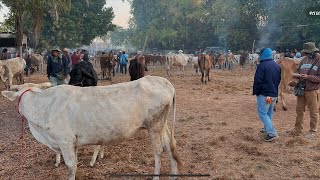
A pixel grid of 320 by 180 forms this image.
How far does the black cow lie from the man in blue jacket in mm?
3402

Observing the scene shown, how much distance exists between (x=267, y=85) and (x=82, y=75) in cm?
376

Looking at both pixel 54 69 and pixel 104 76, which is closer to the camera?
pixel 54 69

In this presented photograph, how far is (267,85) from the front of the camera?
21.5 feet

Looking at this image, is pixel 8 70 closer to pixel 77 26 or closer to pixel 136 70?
pixel 136 70

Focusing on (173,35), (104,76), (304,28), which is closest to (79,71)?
(104,76)

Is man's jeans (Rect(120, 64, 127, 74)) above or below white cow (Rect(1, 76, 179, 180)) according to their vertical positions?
below

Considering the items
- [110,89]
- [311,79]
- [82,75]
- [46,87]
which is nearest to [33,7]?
[82,75]

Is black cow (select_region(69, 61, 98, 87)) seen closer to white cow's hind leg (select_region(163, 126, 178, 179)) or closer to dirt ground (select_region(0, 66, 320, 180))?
dirt ground (select_region(0, 66, 320, 180))

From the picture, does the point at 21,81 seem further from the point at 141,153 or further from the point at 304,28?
the point at 304,28

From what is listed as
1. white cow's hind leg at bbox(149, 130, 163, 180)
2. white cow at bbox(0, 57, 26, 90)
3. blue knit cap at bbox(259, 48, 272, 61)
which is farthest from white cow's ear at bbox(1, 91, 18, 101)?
white cow at bbox(0, 57, 26, 90)

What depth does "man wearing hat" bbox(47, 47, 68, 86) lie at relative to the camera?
9.19 metres

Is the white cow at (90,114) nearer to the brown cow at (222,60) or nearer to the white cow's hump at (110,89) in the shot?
the white cow's hump at (110,89)

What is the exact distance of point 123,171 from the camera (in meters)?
5.41

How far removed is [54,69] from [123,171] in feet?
15.8
